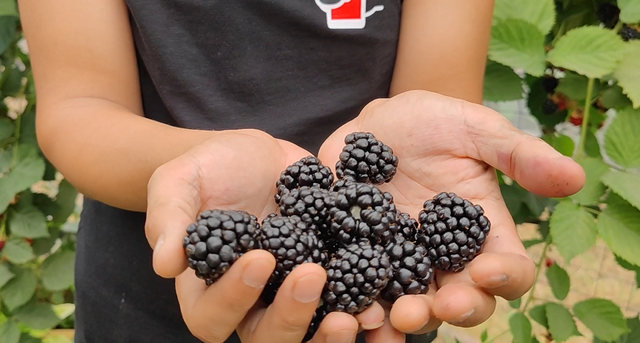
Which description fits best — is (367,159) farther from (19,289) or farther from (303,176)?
(19,289)

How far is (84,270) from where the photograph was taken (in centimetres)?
91

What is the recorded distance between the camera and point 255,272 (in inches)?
19.1

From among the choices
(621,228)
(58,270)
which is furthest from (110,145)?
(621,228)

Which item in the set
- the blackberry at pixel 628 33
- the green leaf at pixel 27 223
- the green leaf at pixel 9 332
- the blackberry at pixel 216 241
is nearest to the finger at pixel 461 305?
the blackberry at pixel 216 241

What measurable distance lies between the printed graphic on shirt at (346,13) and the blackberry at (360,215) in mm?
276

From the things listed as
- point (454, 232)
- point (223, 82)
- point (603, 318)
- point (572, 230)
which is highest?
point (223, 82)

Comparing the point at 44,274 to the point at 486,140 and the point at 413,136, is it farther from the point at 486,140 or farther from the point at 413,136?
the point at 486,140

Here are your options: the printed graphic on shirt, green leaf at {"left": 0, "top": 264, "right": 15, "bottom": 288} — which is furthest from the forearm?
green leaf at {"left": 0, "top": 264, "right": 15, "bottom": 288}

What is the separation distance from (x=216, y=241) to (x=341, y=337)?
0.15m

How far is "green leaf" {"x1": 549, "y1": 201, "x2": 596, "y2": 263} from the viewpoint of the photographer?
0.83m

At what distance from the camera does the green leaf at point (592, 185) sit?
842mm

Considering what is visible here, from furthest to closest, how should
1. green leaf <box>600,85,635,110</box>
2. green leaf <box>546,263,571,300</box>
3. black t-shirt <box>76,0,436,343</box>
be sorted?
green leaf <box>546,263,571,300</box>
green leaf <box>600,85,635,110</box>
black t-shirt <box>76,0,436,343</box>

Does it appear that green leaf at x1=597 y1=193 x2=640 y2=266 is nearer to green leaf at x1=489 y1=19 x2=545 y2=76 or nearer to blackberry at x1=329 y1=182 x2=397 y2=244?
green leaf at x1=489 y1=19 x2=545 y2=76

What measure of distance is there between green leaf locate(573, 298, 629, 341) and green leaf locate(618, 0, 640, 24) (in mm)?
465
